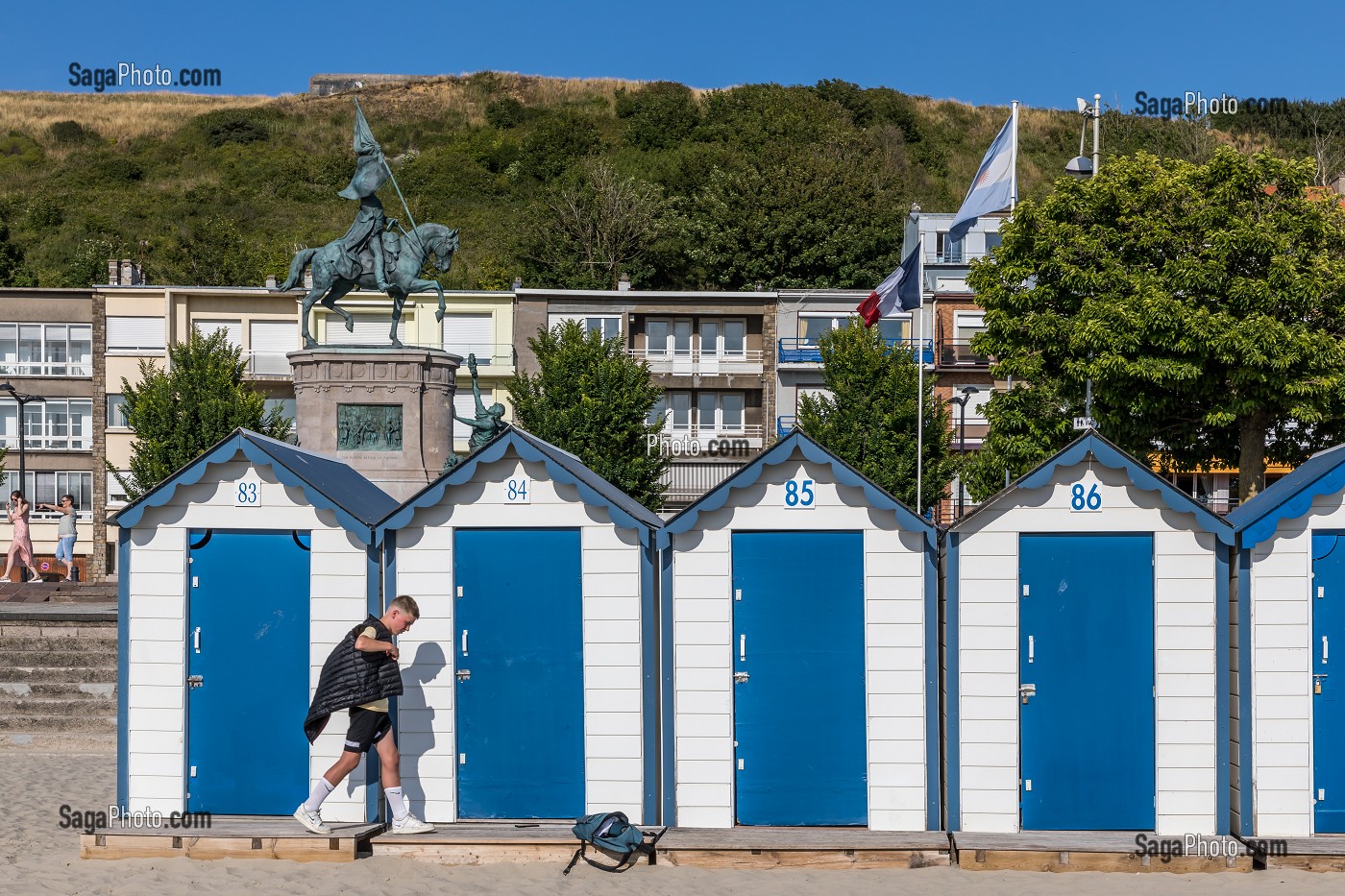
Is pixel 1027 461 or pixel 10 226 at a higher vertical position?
pixel 10 226

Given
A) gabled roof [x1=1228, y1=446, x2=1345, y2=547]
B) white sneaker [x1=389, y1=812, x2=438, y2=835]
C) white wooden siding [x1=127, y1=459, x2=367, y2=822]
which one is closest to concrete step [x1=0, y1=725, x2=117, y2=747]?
white wooden siding [x1=127, y1=459, x2=367, y2=822]

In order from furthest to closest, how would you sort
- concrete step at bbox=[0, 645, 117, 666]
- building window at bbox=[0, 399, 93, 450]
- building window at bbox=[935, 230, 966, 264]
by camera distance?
building window at bbox=[935, 230, 966, 264] → building window at bbox=[0, 399, 93, 450] → concrete step at bbox=[0, 645, 117, 666]

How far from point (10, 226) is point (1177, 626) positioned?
7771 cm

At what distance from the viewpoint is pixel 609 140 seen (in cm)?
9244

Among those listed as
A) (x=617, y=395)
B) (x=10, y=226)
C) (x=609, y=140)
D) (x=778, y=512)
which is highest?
(x=609, y=140)

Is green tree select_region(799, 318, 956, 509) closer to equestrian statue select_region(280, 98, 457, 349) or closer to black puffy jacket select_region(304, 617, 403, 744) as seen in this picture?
equestrian statue select_region(280, 98, 457, 349)

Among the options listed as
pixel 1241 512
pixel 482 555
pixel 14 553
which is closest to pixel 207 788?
pixel 482 555

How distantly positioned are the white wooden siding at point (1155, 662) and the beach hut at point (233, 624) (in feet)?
16.3

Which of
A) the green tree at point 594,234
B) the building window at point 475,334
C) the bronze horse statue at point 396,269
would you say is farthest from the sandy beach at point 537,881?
the green tree at point 594,234

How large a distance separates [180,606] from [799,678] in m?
5.25

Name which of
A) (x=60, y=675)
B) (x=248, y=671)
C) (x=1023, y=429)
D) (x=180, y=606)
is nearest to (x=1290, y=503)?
(x=248, y=671)

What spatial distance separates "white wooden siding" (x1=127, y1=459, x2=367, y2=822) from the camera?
39.0 feet

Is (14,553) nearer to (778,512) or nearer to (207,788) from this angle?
(207,788)

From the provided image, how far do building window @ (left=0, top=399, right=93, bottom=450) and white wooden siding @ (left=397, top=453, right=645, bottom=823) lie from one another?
46.2 meters
